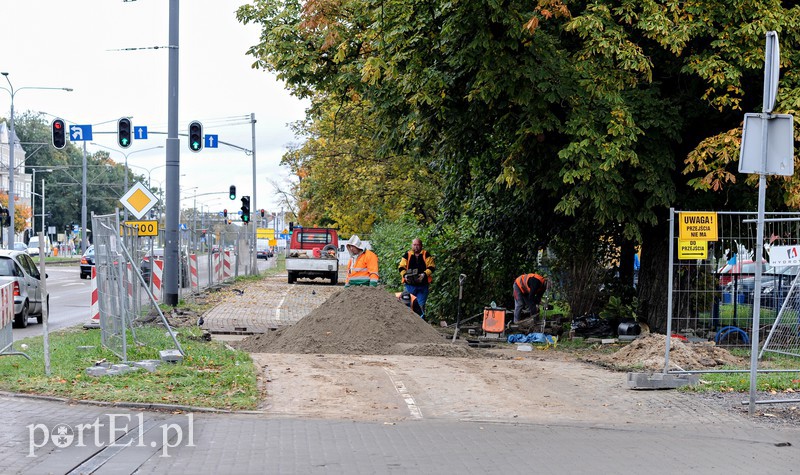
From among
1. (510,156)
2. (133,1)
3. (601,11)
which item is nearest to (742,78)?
(601,11)

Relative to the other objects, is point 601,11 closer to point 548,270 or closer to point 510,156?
point 510,156

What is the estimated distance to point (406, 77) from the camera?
1585cm

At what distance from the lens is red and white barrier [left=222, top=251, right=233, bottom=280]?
38781mm

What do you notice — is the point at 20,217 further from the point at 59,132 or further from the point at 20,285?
the point at 20,285

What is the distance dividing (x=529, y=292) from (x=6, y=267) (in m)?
11.0

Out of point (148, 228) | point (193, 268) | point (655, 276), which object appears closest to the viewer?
point (655, 276)

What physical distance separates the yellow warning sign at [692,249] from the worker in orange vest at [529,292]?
747 centimetres

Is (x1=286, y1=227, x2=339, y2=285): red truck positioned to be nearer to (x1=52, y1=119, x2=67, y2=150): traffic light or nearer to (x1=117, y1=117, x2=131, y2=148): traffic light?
(x1=52, y1=119, x2=67, y2=150): traffic light

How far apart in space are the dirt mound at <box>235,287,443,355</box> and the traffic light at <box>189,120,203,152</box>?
14581 millimetres

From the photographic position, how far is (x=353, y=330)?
1574 cm

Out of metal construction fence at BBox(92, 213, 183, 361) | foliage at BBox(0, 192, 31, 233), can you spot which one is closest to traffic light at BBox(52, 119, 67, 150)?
metal construction fence at BBox(92, 213, 183, 361)

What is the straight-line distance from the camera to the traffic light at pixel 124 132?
28547 mm

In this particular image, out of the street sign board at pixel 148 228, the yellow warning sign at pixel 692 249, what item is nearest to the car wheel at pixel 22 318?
the street sign board at pixel 148 228

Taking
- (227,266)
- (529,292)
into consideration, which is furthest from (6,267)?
(227,266)
